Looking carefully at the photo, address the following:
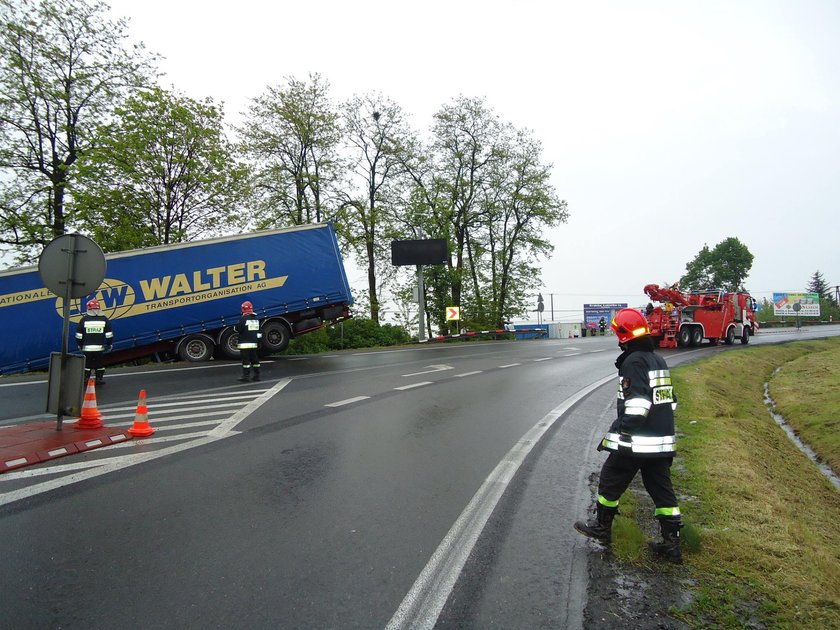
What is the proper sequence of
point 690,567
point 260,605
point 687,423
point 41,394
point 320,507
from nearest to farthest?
point 260,605, point 690,567, point 320,507, point 687,423, point 41,394

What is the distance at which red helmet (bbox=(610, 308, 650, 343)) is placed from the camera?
3836 mm

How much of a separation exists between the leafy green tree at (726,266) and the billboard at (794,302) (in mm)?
16090

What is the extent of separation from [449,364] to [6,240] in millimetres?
20874

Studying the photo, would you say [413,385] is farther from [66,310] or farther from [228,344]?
[228,344]

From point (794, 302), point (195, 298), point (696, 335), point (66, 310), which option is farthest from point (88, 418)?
point (794, 302)

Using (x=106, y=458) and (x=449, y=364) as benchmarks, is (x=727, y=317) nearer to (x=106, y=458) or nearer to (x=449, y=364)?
(x=449, y=364)

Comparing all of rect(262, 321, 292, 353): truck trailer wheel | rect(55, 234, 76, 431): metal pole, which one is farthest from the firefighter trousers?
rect(262, 321, 292, 353): truck trailer wheel

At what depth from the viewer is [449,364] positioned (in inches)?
654

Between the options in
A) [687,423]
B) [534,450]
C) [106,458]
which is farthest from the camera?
[687,423]

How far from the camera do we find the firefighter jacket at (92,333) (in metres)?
10.1

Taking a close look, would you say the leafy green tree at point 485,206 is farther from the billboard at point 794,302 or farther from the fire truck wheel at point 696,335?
the billboard at point 794,302

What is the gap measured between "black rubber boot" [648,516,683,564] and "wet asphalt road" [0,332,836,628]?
0.56 meters

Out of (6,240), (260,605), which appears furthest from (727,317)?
(6,240)

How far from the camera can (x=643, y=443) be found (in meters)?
3.63
